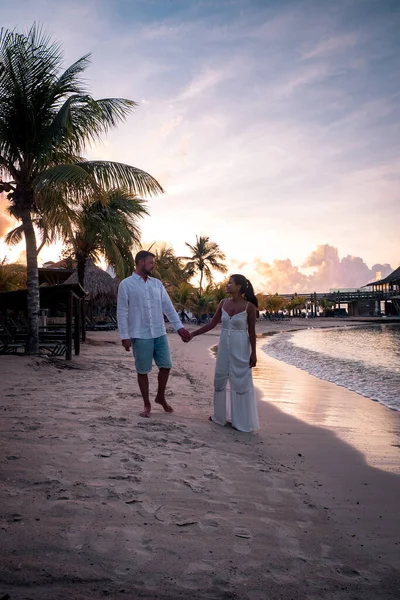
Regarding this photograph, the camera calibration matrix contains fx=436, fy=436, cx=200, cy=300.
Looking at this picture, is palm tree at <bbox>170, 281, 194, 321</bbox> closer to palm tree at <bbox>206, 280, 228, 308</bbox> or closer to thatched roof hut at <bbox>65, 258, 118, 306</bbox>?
palm tree at <bbox>206, 280, 228, 308</bbox>

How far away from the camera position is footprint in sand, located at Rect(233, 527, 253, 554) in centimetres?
211

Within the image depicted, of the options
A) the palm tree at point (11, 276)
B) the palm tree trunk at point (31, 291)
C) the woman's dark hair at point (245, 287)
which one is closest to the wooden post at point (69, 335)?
the palm tree trunk at point (31, 291)

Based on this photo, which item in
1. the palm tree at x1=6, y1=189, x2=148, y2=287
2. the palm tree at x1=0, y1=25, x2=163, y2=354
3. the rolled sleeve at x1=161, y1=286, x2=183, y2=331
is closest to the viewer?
the rolled sleeve at x1=161, y1=286, x2=183, y2=331

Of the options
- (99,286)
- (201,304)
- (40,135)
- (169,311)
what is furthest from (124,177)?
(201,304)

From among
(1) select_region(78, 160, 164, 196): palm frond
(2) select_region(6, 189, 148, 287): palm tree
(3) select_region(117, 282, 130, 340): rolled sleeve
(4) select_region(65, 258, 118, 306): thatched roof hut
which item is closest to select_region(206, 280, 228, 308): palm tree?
(4) select_region(65, 258, 118, 306): thatched roof hut

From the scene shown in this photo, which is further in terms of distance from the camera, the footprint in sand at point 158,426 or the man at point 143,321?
the man at point 143,321

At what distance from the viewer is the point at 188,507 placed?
8.20 feet

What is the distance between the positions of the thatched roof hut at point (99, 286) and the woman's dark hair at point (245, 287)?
22.3 m

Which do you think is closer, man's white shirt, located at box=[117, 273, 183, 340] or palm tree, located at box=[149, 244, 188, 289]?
man's white shirt, located at box=[117, 273, 183, 340]

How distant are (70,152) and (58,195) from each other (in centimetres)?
194

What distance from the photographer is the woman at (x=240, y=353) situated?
177 inches

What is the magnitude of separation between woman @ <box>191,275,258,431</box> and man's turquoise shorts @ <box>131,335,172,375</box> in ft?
1.84

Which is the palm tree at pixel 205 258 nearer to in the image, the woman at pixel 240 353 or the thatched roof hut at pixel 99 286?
the thatched roof hut at pixel 99 286

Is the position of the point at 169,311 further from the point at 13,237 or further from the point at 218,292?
the point at 218,292
